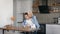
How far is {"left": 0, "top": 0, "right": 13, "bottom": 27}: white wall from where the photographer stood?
5.99 meters

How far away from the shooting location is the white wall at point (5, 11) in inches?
236

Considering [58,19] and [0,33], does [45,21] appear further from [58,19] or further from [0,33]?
[0,33]

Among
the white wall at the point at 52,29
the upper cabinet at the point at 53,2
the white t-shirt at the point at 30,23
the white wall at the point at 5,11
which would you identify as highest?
the upper cabinet at the point at 53,2

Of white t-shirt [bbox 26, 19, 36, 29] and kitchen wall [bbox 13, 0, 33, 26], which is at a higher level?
kitchen wall [bbox 13, 0, 33, 26]

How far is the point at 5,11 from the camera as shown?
6.12 metres

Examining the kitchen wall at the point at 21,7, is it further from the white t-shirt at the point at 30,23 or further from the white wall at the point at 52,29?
the white t-shirt at the point at 30,23

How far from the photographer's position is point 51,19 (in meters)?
6.99

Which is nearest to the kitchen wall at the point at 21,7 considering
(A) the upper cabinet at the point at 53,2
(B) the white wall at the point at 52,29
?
(A) the upper cabinet at the point at 53,2

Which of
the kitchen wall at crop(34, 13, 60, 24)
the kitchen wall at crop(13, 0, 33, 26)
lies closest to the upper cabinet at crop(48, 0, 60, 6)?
the kitchen wall at crop(34, 13, 60, 24)

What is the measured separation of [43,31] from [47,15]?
30.4 inches

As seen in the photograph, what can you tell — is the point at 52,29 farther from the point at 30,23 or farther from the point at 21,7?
the point at 30,23

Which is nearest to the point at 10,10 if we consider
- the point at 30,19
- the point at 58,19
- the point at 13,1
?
the point at 13,1

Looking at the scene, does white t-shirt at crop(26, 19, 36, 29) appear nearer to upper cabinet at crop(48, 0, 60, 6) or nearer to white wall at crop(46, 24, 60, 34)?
white wall at crop(46, 24, 60, 34)

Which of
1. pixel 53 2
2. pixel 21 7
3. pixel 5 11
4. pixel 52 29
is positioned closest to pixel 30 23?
pixel 5 11
